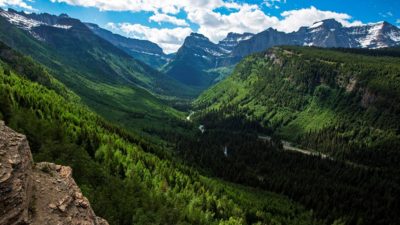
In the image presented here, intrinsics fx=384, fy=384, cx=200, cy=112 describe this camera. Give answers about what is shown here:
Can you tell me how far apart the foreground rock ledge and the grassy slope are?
115 feet

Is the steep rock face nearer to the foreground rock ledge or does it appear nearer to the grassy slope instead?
the foreground rock ledge

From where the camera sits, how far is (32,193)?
158 feet

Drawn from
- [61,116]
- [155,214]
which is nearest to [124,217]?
Result: [155,214]

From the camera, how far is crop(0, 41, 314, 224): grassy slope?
105m

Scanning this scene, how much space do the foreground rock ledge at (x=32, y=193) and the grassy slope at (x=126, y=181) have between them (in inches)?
1381

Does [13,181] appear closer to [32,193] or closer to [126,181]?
[32,193]

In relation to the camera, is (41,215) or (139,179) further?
(139,179)

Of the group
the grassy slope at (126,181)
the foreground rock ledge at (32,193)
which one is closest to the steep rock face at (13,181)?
the foreground rock ledge at (32,193)

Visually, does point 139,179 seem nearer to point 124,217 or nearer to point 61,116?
point 124,217

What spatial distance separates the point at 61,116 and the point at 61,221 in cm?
13048

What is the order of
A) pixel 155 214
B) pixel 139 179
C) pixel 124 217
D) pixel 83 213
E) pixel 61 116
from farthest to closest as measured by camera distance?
pixel 61 116
pixel 139 179
pixel 155 214
pixel 124 217
pixel 83 213

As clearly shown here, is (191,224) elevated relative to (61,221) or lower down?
lower down

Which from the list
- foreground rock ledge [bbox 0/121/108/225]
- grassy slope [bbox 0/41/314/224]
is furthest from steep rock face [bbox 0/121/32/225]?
grassy slope [bbox 0/41/314/224]

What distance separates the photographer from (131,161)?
6294 inches
